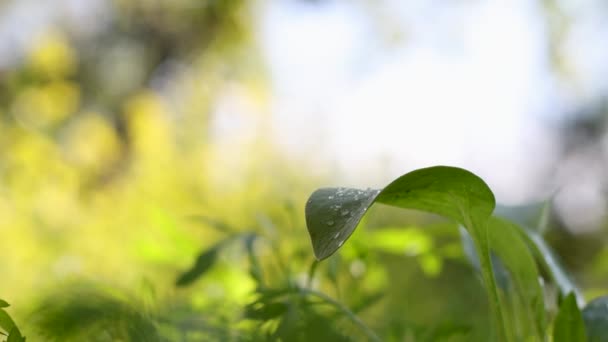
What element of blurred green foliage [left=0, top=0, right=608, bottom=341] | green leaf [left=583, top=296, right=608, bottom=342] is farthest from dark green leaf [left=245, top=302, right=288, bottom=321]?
green leaf [left=583, top=296, right=608, bottom=342]

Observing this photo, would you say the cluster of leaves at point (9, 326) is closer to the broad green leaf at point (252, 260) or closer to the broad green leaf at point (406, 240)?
the broad green leaf at point (252, 260)

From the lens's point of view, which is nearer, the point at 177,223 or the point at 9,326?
the point at 9,326

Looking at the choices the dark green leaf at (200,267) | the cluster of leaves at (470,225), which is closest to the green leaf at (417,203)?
the cluster of leaves at (470,225)

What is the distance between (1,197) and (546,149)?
2248mm

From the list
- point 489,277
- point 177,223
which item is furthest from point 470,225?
point 177,223

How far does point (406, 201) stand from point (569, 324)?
7 cm

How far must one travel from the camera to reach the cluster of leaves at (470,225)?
0.17 meters

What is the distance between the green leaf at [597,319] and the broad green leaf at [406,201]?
0.07m

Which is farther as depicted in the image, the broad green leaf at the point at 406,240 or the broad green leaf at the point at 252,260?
the broad green leaf at the point at 406,240

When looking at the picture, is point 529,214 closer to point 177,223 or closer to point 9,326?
point 9,326

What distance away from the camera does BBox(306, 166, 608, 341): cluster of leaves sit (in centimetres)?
17

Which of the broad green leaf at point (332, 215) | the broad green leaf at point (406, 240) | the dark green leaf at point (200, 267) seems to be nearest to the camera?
the broad green leaf at point (332, 215)

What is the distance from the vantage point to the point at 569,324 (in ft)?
0.69

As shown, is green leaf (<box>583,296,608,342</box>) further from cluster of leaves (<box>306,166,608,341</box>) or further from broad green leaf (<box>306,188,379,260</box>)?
broad green leaf (<box>306,188,379,260</box>)
